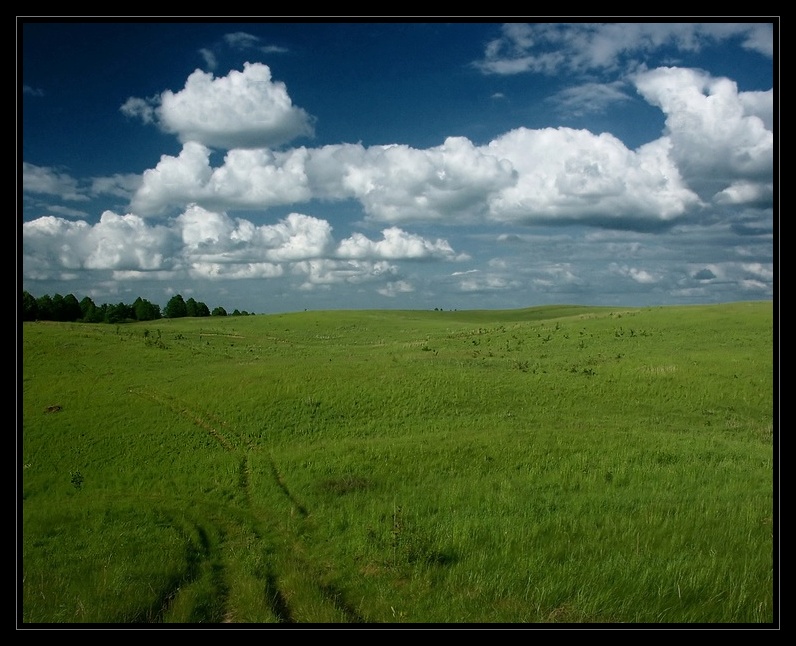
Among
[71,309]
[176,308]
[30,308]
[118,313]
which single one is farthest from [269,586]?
[176,308]

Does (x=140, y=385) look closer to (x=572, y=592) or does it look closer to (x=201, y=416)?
(x=201, y=416)

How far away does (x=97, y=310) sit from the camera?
6919 centimetres

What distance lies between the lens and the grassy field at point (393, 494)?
8.70 m

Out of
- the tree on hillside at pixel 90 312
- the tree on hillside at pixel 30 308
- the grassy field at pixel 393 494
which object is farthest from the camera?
the tree on hillside at pixel 90 312

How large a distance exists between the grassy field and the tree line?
80.6 feet

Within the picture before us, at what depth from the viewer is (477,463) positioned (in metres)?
15.7

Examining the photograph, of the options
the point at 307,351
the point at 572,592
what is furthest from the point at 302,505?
the point at 307,351

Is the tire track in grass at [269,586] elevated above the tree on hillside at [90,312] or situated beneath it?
situated beneath

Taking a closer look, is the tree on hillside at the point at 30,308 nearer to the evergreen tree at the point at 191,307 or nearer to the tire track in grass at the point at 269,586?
the tire track in grass at the point at 269,586

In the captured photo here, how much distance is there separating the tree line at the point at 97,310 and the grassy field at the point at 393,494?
80.6 feet

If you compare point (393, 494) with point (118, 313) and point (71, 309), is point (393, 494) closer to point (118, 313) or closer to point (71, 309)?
point (71, 309)

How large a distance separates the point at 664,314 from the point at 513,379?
35.7 meters

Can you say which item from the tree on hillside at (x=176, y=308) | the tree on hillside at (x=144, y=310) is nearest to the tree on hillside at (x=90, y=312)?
the tree on hillside at (x=144, y=310)

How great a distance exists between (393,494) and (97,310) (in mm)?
67607
